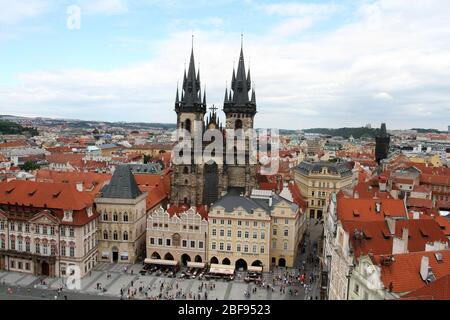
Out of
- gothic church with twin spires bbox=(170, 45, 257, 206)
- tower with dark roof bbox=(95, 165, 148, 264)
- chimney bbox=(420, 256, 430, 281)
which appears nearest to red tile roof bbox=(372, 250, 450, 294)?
chimney bbox=(420, 256, 430, 281)

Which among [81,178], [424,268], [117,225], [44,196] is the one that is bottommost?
[117,225]

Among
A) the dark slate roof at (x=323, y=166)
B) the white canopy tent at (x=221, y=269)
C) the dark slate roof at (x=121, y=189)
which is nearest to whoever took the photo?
the white canopy tent at (x=221, y=269)

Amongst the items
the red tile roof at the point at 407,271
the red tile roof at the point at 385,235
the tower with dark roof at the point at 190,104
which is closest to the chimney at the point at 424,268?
the red tile roof at the point at 407,271

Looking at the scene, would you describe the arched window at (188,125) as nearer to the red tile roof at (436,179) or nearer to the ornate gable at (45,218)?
the ornate gable at (45,218)

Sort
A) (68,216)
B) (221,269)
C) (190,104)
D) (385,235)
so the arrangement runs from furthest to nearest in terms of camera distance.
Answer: (190,104) → (221,269) → (68,216) → (385,235)

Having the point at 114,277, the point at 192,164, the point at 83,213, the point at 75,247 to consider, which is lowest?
the point at 114,277

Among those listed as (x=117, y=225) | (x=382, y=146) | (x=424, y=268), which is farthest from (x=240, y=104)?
(x=382, y=146)

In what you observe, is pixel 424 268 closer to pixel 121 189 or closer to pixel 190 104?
pixel 121 189
